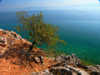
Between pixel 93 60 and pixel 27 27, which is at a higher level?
pixel 27 27

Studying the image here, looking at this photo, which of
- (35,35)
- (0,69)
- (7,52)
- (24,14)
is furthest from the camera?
(24,14)

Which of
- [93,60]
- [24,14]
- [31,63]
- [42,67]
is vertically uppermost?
[24,14]

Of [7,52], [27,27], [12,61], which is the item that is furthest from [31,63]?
[27,27]

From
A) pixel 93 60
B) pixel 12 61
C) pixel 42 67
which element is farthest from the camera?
pixel 93 60

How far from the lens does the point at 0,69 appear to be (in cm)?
1202

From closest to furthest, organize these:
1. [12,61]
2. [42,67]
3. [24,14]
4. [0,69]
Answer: [0,69], [12,61], [42,67], [24,14]

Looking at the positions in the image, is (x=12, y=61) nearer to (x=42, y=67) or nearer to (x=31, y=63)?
(x=31, y=63)

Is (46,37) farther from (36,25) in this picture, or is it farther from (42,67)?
(42,67)

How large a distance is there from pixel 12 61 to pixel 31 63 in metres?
3.94

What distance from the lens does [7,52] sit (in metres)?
16.4

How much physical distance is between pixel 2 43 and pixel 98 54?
162 ft

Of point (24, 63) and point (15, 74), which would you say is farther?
point (24, 63)

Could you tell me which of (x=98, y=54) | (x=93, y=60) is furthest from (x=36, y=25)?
(x=98, y=54)

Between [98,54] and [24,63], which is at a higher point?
[24,63]
